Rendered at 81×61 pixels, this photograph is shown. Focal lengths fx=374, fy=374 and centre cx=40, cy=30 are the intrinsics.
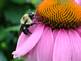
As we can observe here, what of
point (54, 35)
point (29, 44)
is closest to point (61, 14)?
point (54, 35)

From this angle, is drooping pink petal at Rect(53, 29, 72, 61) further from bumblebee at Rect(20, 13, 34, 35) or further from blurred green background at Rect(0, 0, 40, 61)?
blurred green background at Rect(0, 0, 40, 61)

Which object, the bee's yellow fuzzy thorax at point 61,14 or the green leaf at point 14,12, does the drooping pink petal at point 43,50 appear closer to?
the bee's yellow fuzzy thorax at point 61,14

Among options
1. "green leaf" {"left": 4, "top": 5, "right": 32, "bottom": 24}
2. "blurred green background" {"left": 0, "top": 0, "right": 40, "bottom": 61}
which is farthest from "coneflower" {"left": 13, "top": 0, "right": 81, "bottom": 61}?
"green leaf" {"left": 4, "top": 5, "right": 32, "bottom": 24}

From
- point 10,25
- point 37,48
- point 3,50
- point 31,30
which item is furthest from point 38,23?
point 10,25

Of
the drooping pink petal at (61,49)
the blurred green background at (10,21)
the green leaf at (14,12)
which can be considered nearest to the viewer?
the drooping pink petal at (61,49)

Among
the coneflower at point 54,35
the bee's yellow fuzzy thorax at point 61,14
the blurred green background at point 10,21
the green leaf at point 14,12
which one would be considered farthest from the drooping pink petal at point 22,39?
the green leaf at point 14,12

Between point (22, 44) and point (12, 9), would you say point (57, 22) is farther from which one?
point (12, 9)
